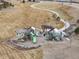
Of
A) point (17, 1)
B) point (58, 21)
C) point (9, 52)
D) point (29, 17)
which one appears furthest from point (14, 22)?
point (17, 1)

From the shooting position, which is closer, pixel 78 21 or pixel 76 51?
pixel 76 51

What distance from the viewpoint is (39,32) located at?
25.7 m

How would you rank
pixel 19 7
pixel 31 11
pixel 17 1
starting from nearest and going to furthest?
pixel 31 11, pixel 19 7, pixel 17 1

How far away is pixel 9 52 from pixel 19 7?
17.4 m

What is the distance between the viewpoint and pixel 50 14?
33.8m

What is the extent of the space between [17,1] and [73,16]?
13185 mm

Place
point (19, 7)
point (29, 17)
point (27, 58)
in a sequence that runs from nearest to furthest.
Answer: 1. point (27, 58)
2. point (29, 17)
3. point (19, 7)

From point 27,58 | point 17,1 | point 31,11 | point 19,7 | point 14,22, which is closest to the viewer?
point 27,58

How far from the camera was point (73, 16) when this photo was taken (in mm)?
33312

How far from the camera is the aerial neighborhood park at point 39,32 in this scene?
20.8m

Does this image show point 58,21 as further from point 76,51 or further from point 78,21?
point 76,51

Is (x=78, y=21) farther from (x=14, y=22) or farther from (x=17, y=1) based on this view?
(x=17, y=1)

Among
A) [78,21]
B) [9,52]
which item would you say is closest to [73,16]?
[78,21]

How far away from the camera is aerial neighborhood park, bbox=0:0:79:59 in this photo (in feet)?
68.3
